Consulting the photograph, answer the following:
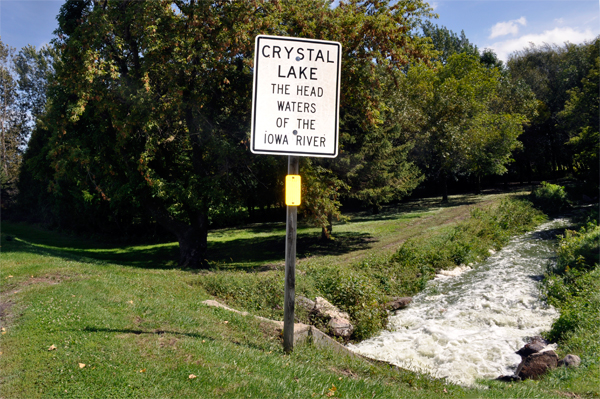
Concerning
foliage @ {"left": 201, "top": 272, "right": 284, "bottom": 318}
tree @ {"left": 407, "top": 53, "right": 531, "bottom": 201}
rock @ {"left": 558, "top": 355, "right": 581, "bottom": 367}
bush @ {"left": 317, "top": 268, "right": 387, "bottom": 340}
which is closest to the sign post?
foliage @ {"left": 201, "top": 272, "right": 284, "bottom": 318}

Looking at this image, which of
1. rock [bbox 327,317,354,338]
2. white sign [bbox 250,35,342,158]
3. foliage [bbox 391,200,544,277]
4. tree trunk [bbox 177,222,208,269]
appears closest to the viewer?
white sign [bbox 250,35,342,158]

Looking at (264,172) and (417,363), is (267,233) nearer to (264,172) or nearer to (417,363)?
(264,172)

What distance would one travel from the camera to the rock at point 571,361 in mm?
7213

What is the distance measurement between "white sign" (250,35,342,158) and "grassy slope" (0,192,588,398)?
2527mm

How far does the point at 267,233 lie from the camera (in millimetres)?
30375

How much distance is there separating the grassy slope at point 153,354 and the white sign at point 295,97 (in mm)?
2527

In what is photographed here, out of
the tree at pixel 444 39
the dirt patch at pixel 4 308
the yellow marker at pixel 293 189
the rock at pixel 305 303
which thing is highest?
the tree at pixel 444 39

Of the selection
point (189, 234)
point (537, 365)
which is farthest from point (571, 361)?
point (189, 234)

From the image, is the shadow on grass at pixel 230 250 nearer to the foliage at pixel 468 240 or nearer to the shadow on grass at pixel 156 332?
the foliage at pixel 468 240

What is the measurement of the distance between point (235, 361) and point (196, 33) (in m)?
13.0

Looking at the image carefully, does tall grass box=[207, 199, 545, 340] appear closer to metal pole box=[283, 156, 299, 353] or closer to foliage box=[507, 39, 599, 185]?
metal pole box=[283, 156, 299, 353]

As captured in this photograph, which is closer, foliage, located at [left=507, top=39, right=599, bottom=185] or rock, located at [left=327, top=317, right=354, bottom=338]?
rock, located at [left=327, top=317, right=354, bottom=338]

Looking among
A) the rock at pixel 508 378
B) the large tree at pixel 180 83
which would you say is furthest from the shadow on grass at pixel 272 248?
the rock at pixel 508 378

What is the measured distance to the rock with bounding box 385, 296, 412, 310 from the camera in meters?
12.4
